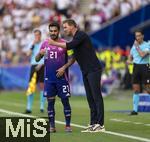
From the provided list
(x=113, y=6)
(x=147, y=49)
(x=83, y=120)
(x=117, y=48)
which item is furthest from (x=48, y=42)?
(x=113, y=6)

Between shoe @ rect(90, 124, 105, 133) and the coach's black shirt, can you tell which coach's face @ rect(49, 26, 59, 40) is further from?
shoe @ rect(90, 124, 105, 133)

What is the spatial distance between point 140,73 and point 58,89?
480 cm

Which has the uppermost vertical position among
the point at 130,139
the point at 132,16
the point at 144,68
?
the point at 132,16

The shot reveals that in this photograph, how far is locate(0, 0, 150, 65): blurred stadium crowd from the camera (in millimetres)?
30984

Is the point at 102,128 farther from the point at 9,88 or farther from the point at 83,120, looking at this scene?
the point at 9,88

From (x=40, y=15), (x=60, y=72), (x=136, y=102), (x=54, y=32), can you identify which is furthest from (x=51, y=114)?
(x=40, y=15)

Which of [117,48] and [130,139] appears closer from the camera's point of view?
[130,139]

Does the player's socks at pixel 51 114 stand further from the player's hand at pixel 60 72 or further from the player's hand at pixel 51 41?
the player's hand at pixel 51 41

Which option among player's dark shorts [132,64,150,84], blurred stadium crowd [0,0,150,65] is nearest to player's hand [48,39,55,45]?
player's dark shorts [132,64,150,84]

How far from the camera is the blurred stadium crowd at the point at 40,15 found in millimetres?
30984

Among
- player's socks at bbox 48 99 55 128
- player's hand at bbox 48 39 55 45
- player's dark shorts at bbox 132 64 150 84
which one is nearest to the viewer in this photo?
player's hand at bbox 48 39 55 45

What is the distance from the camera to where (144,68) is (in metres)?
17.6

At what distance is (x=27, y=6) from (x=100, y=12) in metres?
3.72

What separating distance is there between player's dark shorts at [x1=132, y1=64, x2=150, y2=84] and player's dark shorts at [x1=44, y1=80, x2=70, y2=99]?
184 inches
